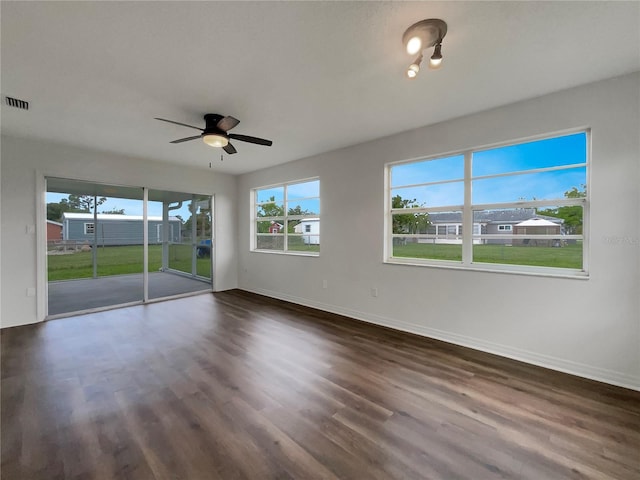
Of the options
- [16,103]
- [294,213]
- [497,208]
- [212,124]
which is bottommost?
[497,208]

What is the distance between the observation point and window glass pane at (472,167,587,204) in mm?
2693

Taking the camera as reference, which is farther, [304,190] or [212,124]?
[304,190]

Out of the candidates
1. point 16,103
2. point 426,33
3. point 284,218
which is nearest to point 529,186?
point 426,33

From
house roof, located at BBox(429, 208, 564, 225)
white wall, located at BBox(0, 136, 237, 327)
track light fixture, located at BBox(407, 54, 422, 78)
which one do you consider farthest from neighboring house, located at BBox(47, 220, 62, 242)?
house roof, located at BBox(429, 208, 564, 225)

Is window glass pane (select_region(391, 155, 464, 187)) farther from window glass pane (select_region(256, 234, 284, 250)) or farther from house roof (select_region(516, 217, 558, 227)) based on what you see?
window glass pane (select_region(256, 234, 284, 250))

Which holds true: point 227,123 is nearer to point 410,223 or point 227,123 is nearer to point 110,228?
point 410,223

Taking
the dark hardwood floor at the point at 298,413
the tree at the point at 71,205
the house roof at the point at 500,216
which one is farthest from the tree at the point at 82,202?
the house roof at the point at 500,216

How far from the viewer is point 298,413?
1992 millimetres

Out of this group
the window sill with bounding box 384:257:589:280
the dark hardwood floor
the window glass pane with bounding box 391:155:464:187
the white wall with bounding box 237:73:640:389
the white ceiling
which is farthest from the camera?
the window glass pane with bounding box 391:155:464:187

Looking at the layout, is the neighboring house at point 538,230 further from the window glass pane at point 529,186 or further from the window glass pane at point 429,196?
the window glass pane at point 429,196

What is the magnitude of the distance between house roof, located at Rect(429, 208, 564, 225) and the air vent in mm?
4809

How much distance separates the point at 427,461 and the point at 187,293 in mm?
5301

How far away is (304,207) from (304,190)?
0.33 meters

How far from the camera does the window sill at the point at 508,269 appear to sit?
2617mm
